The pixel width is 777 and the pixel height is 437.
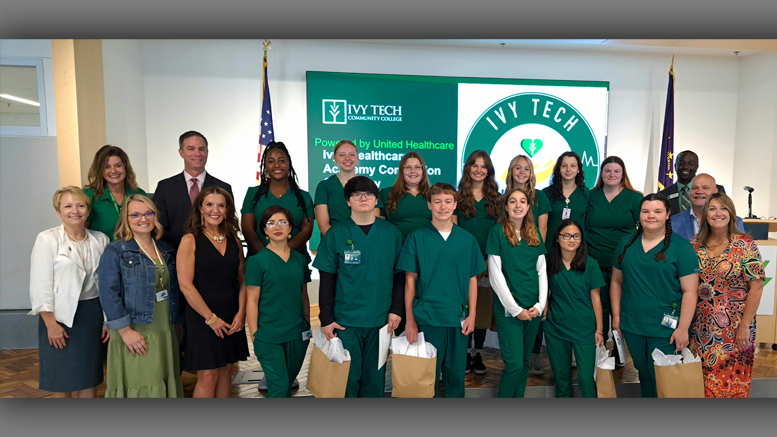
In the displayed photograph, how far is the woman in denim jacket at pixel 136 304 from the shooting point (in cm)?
229

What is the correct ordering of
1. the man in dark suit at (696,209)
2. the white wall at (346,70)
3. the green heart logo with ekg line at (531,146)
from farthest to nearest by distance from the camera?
the green heart logo with ekg line at (531,146), the white wall at (346,70), the man in dark suit at (696,209)

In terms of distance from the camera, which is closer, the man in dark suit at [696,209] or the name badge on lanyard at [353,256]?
the name badge on lanyard at [353,256]

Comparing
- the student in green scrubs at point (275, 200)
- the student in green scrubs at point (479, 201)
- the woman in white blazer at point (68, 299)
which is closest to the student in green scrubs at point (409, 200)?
the student in green scrubs at point (479, 201)

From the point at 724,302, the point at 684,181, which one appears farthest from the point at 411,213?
the point at 684,181

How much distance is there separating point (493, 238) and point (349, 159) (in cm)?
108

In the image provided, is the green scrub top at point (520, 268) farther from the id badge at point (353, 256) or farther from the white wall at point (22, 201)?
the white wall at point (22, 201)

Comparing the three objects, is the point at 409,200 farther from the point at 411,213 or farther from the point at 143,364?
the point at 143,364

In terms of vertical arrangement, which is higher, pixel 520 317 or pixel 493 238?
pixel 493 238

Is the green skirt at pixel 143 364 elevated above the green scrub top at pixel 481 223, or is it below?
below

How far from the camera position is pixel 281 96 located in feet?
17.7

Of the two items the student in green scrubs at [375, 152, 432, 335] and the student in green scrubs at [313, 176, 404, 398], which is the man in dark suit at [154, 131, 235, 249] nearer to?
the student in green scrubs at [313, 176, 404, 398]

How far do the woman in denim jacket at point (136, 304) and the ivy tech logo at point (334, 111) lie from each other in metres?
3.26
